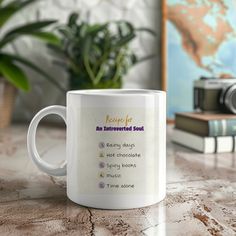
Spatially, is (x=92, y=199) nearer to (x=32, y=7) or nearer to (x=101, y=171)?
(x=101, y=171)

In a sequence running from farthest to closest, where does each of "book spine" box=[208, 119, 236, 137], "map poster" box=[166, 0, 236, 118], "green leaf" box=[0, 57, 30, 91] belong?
"map poster" box=[166, 0, 236, 118], "green leaf" box=[0, 57, 30, 91], "book spine" box=[208, 119, 236, 137]

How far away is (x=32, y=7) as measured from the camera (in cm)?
112

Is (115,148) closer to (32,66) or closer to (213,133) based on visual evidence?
(213,133)

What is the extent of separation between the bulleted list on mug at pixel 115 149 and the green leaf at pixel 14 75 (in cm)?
57

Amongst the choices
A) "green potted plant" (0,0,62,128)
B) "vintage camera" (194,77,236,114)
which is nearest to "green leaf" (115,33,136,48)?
"green potted plant" (0,0,62,128)

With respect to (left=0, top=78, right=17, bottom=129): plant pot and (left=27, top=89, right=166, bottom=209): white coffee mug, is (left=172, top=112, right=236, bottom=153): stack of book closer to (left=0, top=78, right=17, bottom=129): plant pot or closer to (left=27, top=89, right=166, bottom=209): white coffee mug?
(left=27, top=89, right=166, bottom=209): white coffee mug

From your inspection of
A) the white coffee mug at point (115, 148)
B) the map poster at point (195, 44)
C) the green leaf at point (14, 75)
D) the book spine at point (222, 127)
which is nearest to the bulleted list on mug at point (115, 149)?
the white coffee mug at point (115, 148)

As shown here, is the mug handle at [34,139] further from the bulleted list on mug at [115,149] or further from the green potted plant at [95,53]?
the green potted plant at [95,53]

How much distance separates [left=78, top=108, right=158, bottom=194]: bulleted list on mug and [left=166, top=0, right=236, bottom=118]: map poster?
76 centimetres

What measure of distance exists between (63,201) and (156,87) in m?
0.80

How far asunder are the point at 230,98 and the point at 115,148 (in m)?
0.45

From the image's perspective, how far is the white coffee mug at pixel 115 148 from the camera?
0.36 m

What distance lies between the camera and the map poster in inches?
43.9

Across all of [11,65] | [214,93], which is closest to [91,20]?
[11,65]
